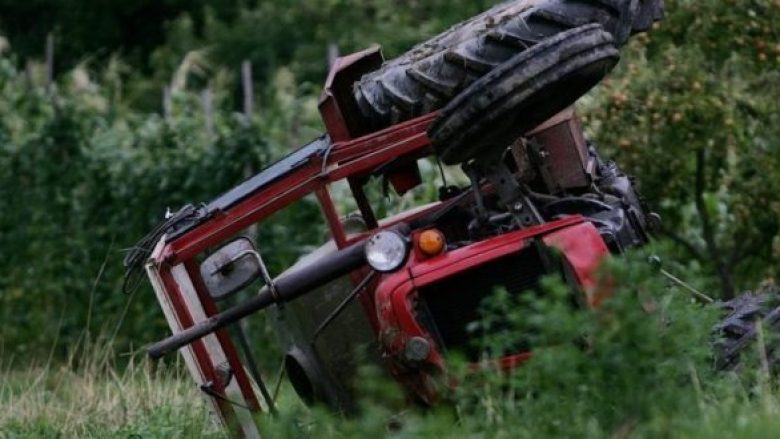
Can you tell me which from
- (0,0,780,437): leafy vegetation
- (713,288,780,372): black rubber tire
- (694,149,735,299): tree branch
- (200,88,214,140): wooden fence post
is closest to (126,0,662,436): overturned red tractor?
(0,0,780,437): leafy vegetation

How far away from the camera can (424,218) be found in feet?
32.5

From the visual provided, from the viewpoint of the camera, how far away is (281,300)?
29.7 ft

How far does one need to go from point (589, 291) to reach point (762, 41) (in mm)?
6937

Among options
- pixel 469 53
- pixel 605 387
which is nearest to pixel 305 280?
pixel 469 53

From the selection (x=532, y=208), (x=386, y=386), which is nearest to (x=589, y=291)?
(x=532, y=208)

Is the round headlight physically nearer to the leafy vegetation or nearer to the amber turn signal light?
the amber turn signal light

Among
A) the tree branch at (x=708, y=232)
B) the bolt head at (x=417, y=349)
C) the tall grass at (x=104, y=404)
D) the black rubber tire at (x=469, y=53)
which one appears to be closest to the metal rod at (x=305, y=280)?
the bolt head at (x=417, y=349)

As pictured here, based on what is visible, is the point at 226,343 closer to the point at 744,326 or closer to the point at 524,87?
the point at 524,87

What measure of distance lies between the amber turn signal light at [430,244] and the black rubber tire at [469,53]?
0.70m

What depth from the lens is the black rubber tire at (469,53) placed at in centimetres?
913

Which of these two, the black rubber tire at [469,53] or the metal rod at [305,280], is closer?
the metal rod at [305,280]

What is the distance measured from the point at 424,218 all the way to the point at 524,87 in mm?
1511

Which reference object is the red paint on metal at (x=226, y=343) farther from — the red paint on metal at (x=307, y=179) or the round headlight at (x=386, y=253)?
the round headlight at (x=386, y=253)

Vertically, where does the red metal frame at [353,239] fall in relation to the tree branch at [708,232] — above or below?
above
